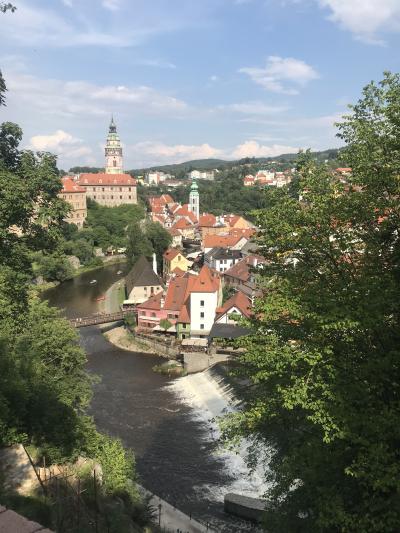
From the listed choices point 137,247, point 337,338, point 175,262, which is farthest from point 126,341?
point 337,338

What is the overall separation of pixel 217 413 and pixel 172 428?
286 cm

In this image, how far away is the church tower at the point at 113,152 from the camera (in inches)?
5148

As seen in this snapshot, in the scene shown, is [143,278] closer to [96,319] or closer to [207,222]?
[96,319]

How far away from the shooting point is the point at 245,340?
9.97 meters

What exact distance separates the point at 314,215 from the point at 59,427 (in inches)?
353

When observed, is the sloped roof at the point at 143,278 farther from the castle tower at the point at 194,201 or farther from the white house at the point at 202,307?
the castle tower at the point at 194,201

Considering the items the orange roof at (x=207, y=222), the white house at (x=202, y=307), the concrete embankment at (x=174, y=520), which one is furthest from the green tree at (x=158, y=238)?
the concrete embankment at (x=174, y=520)

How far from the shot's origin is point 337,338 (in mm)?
8617

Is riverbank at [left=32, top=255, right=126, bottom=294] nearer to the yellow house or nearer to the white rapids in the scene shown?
the yellow house

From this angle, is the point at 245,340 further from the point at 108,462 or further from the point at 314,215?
the point at 108,462

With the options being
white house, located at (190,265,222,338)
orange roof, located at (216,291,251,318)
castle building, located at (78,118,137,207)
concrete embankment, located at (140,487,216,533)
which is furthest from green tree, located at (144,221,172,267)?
concrete embankment, located at (140,487,216,533)

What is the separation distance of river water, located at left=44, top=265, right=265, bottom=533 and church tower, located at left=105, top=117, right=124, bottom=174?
10152 centimetres

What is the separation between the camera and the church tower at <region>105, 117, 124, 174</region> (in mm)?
130750

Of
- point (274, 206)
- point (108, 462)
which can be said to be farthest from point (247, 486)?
point (274, 206)
